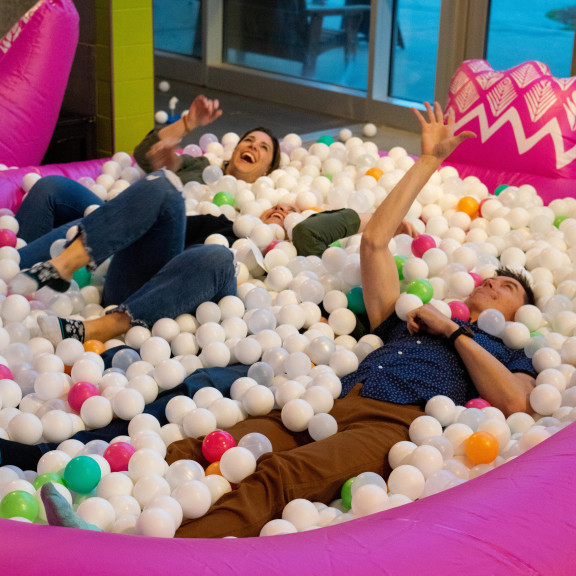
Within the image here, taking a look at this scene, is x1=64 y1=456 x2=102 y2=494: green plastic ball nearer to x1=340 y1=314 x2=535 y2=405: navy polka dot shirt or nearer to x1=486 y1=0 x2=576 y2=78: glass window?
x1=340 y1=314 x2=535 y2=405: navy polka dot shirt

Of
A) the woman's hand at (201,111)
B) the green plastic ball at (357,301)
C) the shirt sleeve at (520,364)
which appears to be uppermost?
the woman's hand at (201,111)

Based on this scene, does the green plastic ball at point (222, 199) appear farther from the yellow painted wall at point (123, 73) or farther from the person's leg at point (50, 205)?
the yellow painted wall at point (123, 73)

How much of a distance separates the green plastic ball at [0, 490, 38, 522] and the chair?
4270 millimetres

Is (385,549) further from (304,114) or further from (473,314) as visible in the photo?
(304,114)

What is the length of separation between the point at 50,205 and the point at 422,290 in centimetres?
125

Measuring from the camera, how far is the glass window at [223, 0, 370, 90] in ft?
17.4

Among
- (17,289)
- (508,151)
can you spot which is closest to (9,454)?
(17,289)

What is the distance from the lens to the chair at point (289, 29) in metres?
5.34

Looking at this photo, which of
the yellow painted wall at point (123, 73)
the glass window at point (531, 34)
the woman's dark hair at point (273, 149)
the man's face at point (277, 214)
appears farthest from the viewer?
the glass window at point (531, 34)

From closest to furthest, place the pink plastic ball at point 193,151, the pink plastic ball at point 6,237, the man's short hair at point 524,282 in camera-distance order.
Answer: the man's short hair at point 524,282 → the pink plastic ball at point 6,237 → the pink plastic ball at point 193,151

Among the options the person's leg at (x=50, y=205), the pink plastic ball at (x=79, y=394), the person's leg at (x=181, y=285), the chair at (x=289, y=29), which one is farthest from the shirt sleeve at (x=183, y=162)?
the chair at (x=289, y=29)

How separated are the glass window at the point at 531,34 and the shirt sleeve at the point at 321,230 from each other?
2.38 meters

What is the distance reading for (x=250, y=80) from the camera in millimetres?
5477

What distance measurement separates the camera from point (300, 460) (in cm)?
171
